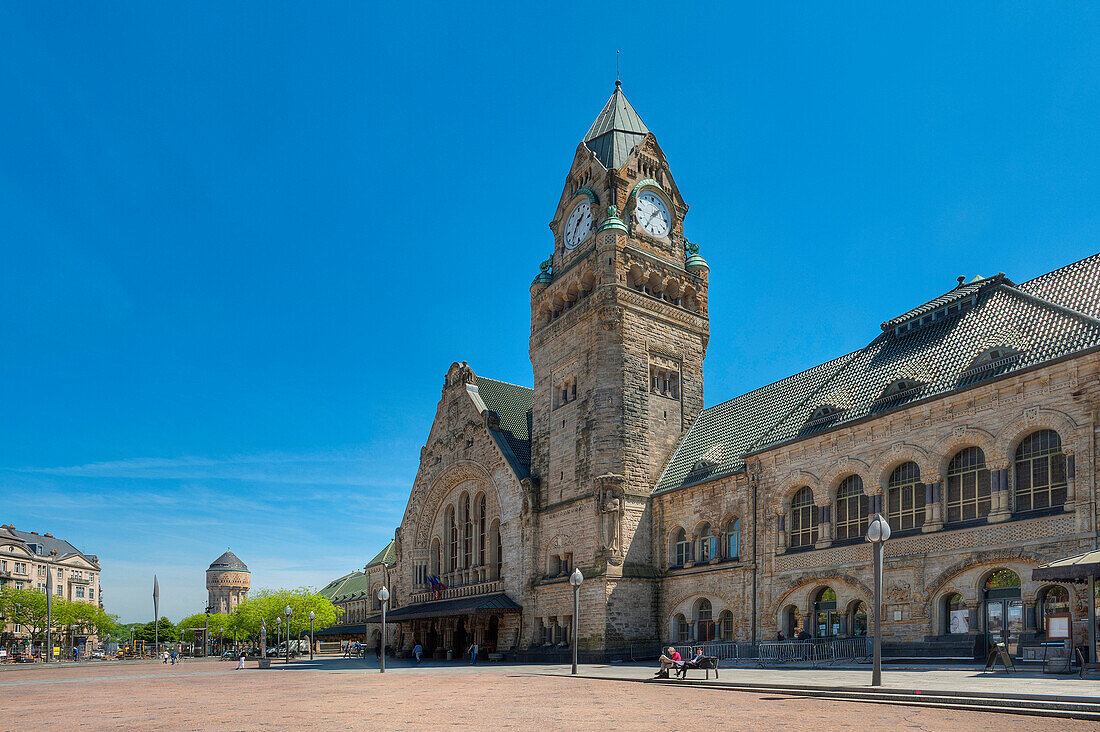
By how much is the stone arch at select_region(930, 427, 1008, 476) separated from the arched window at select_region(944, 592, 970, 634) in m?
4.10

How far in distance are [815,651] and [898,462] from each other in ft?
23.9

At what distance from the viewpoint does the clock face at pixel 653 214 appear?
159 ft

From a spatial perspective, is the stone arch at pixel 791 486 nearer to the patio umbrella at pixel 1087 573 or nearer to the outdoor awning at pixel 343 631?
the patio umbrella at pixel 1087 573

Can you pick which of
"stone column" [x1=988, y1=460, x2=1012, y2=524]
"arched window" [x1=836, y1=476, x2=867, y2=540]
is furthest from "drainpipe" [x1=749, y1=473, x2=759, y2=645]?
"stone column" [x1=988, y1=460, x2=1012, y2=524]

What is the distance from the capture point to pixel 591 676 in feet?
95.4

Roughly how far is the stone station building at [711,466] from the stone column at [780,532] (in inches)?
3.7

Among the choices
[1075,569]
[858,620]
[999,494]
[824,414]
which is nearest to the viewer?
[1075,569]

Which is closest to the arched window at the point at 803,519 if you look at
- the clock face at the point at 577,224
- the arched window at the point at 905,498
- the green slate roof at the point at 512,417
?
the arched window at the point at 905,498

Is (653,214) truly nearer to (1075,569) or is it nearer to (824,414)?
(824,414)

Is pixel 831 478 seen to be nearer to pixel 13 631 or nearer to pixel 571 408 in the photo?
pixel 571 408

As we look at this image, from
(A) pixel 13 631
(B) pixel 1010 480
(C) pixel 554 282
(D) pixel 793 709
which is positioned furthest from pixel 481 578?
(A) pixel 13 631

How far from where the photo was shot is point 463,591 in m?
53.7

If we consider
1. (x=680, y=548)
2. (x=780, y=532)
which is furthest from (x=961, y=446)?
(x=680, y=548)

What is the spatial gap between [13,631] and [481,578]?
77164 millimetres
